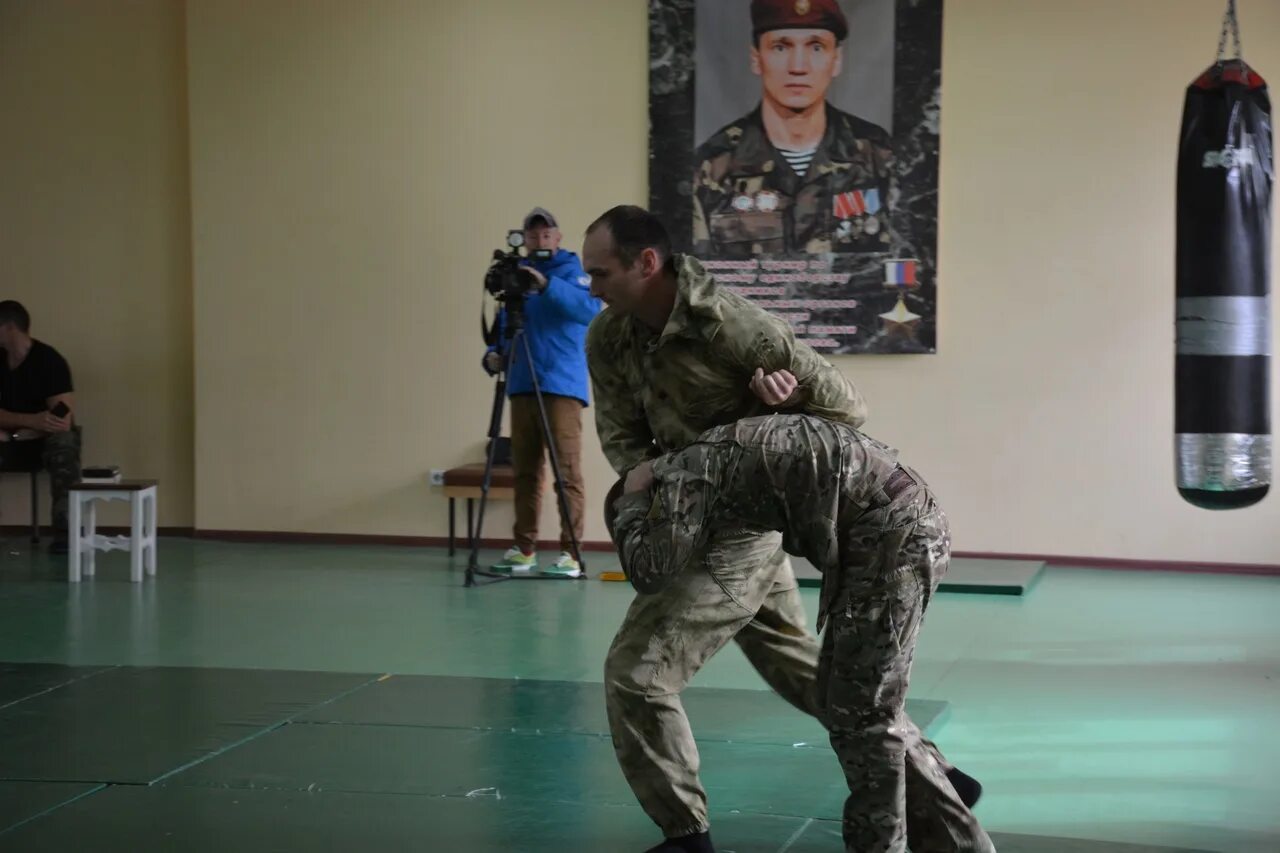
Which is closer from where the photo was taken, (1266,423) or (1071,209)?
(1266,423)

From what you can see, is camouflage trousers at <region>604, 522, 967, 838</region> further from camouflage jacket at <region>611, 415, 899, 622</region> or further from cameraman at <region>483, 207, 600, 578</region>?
cameraman at <region>483, 207, 600, 578</region>

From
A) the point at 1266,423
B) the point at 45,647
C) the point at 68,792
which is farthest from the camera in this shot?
the point at 45,647

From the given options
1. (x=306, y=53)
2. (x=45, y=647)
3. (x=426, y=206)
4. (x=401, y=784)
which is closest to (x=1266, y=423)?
(x=401, y=784)

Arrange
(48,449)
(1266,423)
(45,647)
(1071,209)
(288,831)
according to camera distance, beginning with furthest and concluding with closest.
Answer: (48,449)
(1071,209)
(45,647)
(1266,423)
(288,831)

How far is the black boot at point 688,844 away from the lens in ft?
Result: 10.3

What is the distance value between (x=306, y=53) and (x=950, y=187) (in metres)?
4.04

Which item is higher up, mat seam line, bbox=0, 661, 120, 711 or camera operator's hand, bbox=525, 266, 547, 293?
camera operator's hand, bbox=525, 266, 547, 293

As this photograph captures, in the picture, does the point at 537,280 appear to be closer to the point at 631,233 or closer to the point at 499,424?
the point at 499,424

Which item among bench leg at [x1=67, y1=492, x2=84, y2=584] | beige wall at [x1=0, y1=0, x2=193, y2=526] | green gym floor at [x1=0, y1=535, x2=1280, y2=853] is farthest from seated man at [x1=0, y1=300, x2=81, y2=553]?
green gym floor at [x1=0, y1=535, x2=1280, y2=853]

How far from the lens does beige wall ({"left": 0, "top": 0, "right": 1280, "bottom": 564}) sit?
8031mm

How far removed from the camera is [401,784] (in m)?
3.96

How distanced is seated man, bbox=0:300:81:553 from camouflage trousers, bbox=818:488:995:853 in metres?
7.06

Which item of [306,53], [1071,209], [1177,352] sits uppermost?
[306,53]

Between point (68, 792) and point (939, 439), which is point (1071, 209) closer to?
point (939, 439)
